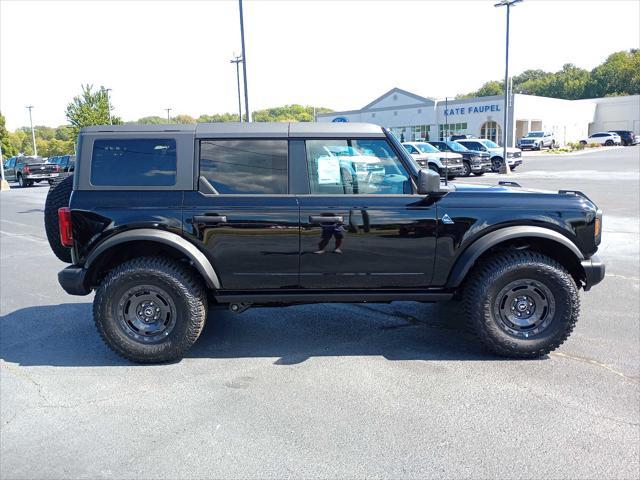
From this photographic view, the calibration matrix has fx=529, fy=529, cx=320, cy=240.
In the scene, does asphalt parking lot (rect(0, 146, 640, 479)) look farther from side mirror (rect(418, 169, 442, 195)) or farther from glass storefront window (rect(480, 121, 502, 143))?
glass storefront window (rect(480, 121, 502, 143))

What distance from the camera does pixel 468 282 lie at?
176 inches

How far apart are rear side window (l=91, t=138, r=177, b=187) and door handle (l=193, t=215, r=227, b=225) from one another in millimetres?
380

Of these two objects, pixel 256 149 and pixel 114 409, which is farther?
pixel 256 149

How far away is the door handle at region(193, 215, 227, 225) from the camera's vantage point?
424 centimetres

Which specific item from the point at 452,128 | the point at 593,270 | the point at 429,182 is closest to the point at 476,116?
the point at 452,128

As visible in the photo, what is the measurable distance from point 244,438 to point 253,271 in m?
1.45

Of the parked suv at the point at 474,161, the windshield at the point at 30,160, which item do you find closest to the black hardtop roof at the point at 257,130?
the parked suv at the point at 474,161

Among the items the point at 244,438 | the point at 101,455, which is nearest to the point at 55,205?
the point at 101,455

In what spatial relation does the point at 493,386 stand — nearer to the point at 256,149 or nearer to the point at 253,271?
the point at 253,271

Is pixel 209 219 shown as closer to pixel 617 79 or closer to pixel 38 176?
pixel 38 176

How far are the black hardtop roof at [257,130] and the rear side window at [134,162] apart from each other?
11 centimetres

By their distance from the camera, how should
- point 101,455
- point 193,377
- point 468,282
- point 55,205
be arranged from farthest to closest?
point 55,205
point 468,282
point 193,377
point 101,455

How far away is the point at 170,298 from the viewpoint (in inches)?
172

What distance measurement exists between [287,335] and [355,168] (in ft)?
5.79
